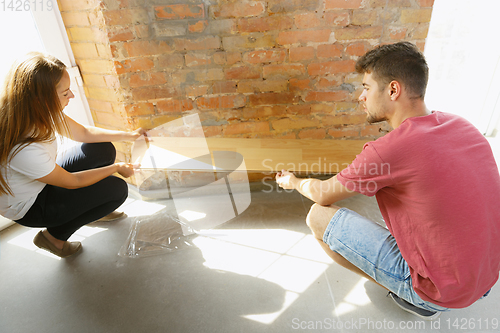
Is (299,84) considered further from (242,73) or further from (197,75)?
(197,75)

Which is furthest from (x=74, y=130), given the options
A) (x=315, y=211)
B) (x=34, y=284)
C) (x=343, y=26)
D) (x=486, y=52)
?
(x=486, y=52)

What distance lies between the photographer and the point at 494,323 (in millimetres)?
1234

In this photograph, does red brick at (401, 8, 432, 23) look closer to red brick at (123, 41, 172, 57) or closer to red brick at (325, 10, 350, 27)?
red brick at (325, 10, 350, 27)

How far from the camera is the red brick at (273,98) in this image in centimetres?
190

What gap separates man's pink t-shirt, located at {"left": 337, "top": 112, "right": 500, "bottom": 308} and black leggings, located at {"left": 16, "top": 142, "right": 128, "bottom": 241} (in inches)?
51.9

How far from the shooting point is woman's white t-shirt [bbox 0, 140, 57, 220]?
1241 mm

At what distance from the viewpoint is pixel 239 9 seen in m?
1.67

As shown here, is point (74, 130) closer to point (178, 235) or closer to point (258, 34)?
point (178, 235)

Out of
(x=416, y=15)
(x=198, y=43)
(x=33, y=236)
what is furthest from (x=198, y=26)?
(x=33, y=236)

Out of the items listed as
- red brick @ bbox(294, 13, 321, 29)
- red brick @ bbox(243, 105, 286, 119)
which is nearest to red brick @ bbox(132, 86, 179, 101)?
red brick @ bbox(243, 105, 286, 119)

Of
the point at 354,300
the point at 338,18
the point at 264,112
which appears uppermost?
the point at 338,18

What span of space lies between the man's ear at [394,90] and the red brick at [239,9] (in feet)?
3.07

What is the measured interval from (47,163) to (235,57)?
3.79ft

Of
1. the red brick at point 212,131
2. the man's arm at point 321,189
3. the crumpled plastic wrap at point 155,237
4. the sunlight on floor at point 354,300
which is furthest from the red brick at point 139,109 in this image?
the sunlight on floor at point 354,300
